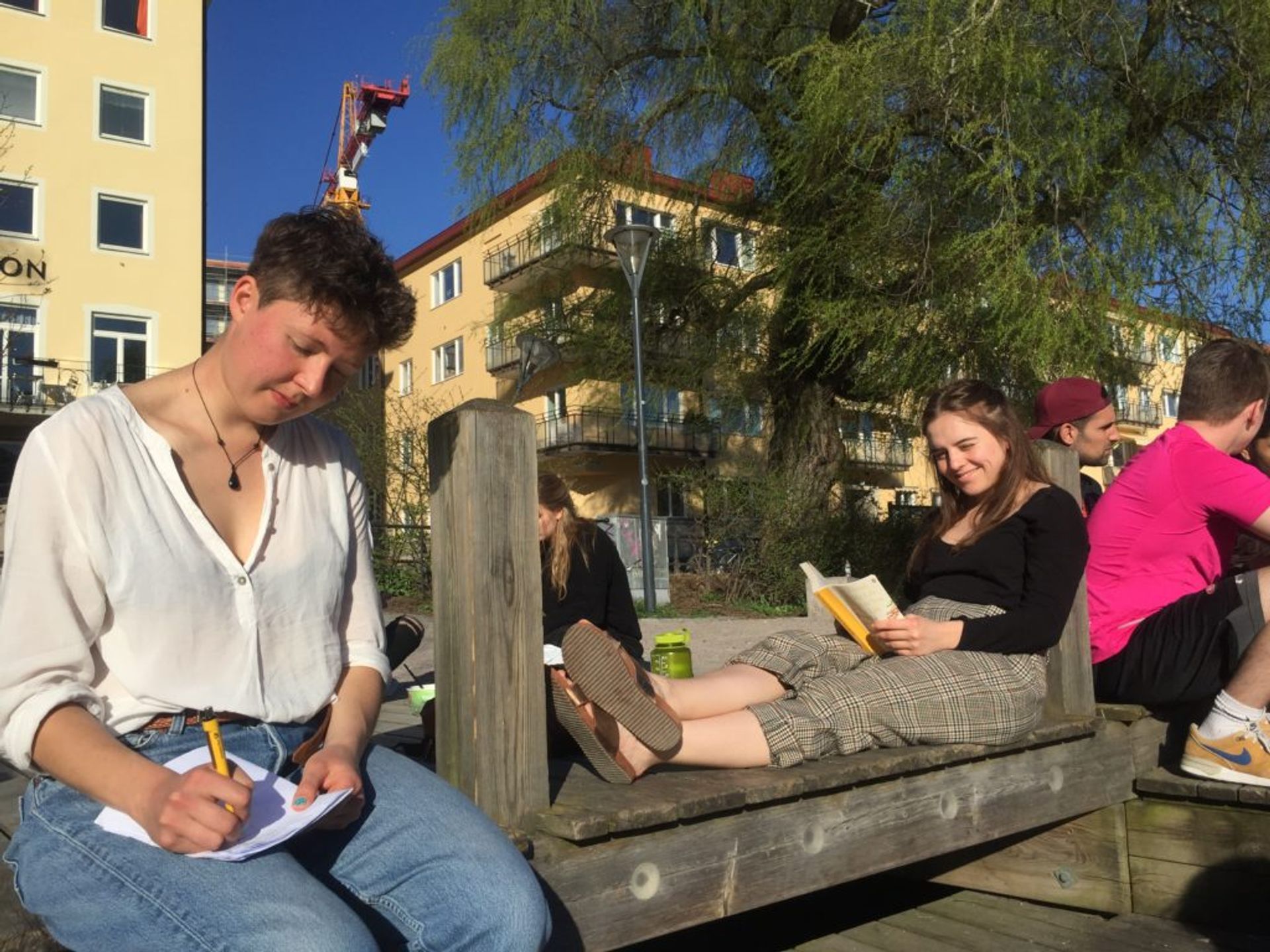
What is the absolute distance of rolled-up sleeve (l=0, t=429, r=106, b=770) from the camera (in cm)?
164

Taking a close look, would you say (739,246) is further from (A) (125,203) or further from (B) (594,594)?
(A) (125,203)

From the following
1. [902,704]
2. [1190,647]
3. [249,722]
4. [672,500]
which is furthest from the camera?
[672,500]

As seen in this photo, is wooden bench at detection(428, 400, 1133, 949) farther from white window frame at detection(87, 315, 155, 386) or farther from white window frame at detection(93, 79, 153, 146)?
white window frame at detection(93, 79, 153, 146)

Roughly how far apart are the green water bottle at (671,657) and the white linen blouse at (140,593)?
271 cm

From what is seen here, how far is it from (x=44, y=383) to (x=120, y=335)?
6.61 ft

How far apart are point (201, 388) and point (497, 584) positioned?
0.65 m

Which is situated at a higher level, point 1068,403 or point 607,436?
point 607,436

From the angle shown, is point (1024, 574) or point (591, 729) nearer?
point (591, 729)

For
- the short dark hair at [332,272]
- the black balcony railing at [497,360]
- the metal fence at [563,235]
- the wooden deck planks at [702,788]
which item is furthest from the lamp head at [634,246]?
the black balcony railing at [497,360]

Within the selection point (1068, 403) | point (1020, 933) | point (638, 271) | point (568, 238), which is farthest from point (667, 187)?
point (1020, 933)

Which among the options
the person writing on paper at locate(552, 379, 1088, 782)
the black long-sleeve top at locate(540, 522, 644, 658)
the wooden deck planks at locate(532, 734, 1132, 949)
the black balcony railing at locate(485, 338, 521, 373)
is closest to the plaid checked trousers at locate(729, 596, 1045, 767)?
the person writing on paper at locate(552, 379, 1088, 782)

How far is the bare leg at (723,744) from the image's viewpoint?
2.59 meters

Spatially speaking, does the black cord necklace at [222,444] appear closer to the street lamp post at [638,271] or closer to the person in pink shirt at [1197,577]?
the person in pink shirt at [1197,577]

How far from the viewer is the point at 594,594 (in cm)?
491
